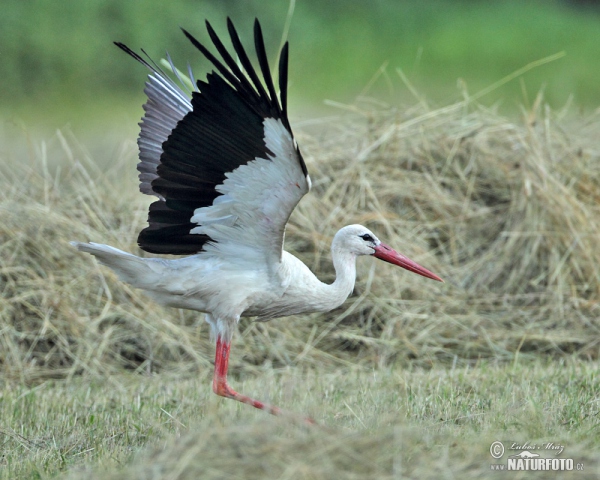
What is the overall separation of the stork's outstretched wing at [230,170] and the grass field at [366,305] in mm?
822

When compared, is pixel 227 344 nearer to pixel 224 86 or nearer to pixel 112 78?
pixel 224 86

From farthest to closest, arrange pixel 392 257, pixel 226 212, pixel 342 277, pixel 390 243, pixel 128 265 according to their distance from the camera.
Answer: pixel 390 243 → pixel 392 257 → pixel 342 277 → pixel 128 265 → pixel 226 212

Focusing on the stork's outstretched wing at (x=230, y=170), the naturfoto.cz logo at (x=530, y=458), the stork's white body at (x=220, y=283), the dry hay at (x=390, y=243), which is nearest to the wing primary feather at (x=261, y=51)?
the stork's outstretched wing at (x=230, y=170)

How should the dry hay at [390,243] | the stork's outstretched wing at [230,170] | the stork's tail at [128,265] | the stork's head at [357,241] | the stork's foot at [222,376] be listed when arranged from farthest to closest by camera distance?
the dry hay at [390,243], the stork's head at [357,241], the stork's foot at [222,376], the stork's tail at [128,265], the stork's outstretched wing at [230,170]

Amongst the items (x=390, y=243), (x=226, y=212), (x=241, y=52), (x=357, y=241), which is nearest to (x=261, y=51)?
(x=241, y=52)

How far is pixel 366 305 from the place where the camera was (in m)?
6.43

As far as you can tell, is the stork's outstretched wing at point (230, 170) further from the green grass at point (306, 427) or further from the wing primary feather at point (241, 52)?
the green grass at point (306, 427)

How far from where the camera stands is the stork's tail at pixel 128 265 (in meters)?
4.17

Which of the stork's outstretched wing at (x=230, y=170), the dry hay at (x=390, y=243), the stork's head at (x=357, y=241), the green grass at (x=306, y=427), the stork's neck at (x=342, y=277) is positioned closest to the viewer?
the green grass at (x=306, y=427)

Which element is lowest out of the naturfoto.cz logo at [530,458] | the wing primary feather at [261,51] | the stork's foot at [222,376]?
the naturfoto.cz logo at [530,458]

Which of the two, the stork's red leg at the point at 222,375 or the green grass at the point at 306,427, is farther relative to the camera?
the stork's red leg at the point at 222,375

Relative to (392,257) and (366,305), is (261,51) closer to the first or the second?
(392,257)

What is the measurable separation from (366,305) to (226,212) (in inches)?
99.7

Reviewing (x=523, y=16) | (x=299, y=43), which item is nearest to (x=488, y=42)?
(x=523, y=16)
